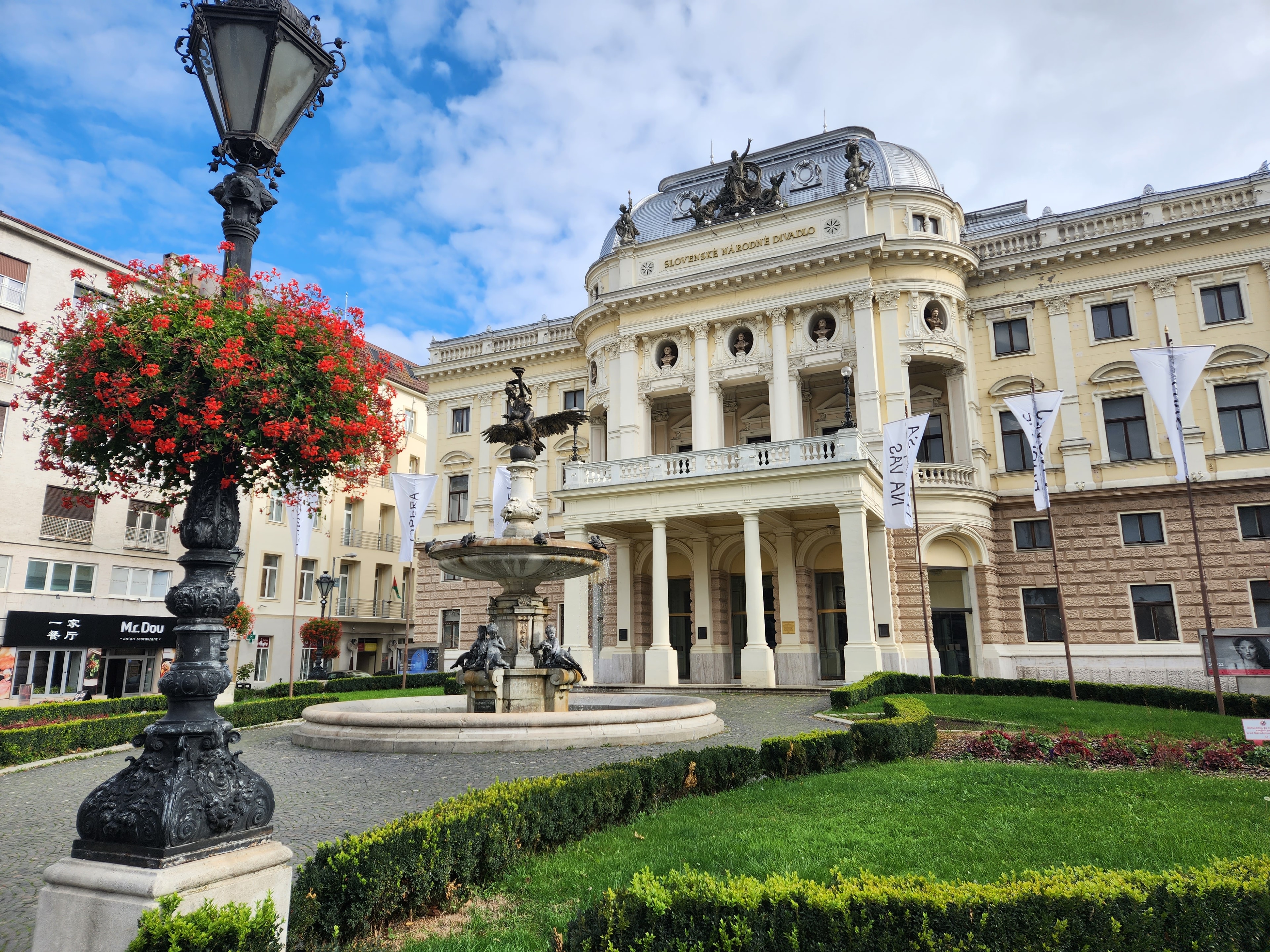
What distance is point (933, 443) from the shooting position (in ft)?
104

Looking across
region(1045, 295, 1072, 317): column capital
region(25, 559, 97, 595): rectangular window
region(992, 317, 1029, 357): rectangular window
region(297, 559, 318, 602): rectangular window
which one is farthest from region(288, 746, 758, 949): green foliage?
region(297, 559, 318, 602): rectangular window

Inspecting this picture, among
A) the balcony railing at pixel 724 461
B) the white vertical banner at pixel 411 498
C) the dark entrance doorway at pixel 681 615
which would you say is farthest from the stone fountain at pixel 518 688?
the white vertical banner at pixel 411 498

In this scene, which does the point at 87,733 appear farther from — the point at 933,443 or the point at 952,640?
the point at 933,443

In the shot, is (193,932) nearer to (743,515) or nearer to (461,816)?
(461,816)

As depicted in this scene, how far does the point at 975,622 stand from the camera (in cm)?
2923

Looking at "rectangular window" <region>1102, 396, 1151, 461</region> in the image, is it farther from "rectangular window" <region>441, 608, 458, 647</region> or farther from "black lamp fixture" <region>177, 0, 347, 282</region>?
"black lamp fixture" <region>177, 0, 347, 282</region>

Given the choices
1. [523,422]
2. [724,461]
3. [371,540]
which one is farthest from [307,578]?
[523,422]

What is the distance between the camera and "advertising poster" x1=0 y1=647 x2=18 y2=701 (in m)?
28.6

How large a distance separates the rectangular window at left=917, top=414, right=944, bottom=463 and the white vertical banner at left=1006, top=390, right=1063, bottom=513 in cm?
702

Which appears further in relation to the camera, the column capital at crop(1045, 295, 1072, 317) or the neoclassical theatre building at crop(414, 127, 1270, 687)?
the column capital at crop(1045, 295, 1072, 317)

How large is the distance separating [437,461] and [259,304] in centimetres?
3825

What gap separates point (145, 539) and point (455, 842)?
119 ft

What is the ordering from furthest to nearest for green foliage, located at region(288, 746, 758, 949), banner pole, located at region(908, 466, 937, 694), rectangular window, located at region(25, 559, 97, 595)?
rectangular window, located at region(25, 559, 97, 595), banner pole, located at region(908, 466, 937, 694), green foliage, located at region(288, 746, 758, 949)

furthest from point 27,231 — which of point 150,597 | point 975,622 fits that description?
point 975,622
